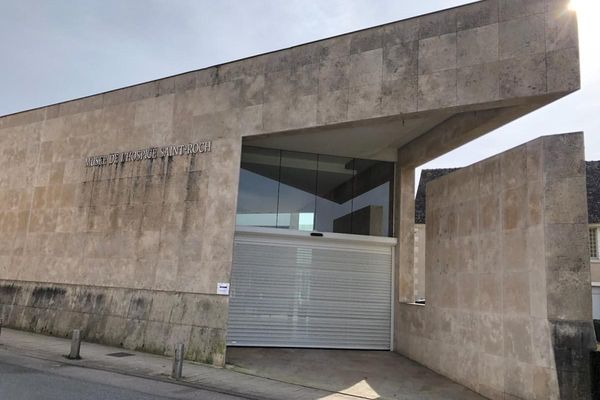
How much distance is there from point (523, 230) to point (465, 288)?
7.37 ft

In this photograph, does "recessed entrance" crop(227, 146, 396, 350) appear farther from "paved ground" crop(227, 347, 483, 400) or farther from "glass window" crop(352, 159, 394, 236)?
"paved ground" crop(227, 347, 483, 400)

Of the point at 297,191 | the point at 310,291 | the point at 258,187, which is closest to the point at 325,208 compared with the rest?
the point at 297,191

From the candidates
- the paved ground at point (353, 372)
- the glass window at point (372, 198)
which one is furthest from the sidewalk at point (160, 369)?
the glass window at point (372, 198)

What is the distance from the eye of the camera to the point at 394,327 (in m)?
15.0

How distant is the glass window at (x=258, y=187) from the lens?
1486cm

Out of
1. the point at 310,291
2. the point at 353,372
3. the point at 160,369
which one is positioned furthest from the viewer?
the point at 310,291

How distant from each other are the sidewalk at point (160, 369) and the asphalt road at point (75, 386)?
0.45 m

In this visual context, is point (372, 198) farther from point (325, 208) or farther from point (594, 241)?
point (594, 241)

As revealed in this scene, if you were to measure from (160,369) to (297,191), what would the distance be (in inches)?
271

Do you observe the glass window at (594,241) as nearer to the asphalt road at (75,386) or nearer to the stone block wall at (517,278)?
the stone block wall at (517,278)

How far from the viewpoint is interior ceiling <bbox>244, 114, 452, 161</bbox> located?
42.3ft

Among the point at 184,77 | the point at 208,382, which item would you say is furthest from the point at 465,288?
the point at 184,77

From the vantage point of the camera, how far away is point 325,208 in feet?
50.5

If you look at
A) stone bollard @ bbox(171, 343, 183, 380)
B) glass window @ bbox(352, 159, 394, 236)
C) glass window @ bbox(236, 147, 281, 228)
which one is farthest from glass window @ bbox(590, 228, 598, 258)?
stone bollard @ bbox(171, 343, 183, 380)
